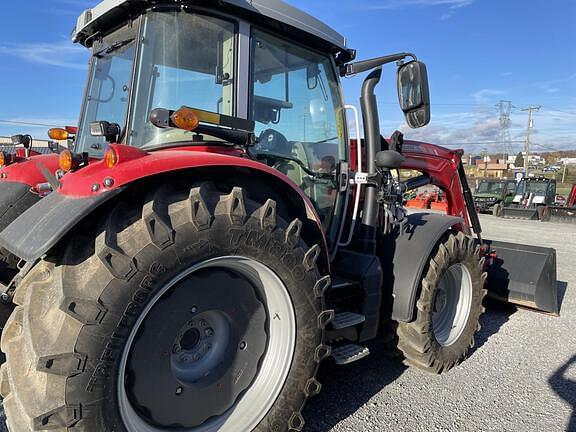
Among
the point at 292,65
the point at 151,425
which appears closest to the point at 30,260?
the point at 151,425

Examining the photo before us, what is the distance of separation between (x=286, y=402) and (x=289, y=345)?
11.6 inches

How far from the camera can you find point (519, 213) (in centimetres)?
1848

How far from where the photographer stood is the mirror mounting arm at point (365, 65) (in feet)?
10.7

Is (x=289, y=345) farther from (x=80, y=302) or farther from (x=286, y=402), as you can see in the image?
(x=80, y=302)

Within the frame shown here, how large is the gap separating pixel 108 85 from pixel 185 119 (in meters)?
1.16

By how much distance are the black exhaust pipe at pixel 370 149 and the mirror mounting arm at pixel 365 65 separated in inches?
3.6

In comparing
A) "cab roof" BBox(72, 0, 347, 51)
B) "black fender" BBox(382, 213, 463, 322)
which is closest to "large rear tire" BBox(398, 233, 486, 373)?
"black fender" BBox(382, 213, 463, 322)

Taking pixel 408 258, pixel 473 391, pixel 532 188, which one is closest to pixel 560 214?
pixel 532 188

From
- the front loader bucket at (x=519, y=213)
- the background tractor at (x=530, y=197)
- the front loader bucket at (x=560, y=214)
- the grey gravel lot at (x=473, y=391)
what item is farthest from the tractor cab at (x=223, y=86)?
the background tractor at (x=530, y=197)

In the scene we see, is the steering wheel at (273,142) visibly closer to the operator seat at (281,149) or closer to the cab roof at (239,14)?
the operator seat at (281,149)

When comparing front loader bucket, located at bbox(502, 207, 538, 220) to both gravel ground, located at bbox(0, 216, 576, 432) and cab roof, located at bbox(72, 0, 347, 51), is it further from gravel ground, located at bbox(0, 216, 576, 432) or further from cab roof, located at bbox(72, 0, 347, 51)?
cab roof, located at bbox(72, 0, 347, 51)

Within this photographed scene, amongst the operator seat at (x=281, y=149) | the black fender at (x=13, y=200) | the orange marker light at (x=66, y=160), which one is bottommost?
the black fender at (x=13, y=200)

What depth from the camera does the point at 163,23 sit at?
2.31 meters

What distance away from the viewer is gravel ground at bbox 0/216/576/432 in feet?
8.99
